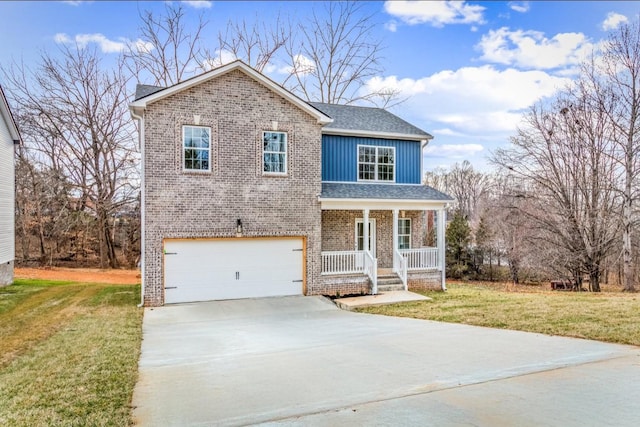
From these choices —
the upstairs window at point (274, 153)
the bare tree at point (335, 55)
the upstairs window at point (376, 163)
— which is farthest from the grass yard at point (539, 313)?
the bare tree at point (335, 55)

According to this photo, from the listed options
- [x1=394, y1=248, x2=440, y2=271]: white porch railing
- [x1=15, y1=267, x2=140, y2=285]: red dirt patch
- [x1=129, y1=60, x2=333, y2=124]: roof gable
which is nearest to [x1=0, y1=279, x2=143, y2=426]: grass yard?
[x1=129, y1=60, x2=333, y2=124]: roof gable

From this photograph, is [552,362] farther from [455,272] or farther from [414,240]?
[455,272]

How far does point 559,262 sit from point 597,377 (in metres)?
18.4

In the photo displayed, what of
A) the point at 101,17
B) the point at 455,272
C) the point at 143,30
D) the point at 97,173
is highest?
the point at 143,30

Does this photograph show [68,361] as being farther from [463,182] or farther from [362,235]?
[463,182]

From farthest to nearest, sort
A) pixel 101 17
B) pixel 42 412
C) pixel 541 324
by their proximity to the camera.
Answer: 1. pixel 101 17
2. pixel 541 324
3. pixel 42 412

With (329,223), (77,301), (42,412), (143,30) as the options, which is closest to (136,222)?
(143,30)

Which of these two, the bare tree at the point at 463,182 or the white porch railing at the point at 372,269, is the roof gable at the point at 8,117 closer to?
the white porch railing at the point at 372,269

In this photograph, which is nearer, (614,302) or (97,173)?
(614,302)

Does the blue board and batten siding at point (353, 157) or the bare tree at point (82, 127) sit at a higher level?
the bare tree at point (82, 127)

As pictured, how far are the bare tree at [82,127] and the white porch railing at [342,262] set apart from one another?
58.8 feet

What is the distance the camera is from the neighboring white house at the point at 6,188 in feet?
59.3

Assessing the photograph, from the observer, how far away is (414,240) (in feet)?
57.7

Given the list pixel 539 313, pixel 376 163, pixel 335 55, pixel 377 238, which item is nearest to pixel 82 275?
pixel 377 238
